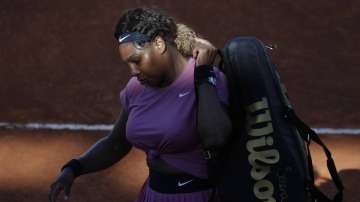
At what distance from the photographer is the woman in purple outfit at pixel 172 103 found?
315cm

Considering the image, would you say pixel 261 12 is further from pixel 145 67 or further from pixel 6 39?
pixel 145 67

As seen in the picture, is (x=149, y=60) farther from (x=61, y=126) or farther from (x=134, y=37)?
(x=61, y=126)

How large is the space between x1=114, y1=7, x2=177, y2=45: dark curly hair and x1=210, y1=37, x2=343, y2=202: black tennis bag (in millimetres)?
289

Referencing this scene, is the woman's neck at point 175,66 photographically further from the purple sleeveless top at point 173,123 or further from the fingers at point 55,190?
the fingers at point 55,190

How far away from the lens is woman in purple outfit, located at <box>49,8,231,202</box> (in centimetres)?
315

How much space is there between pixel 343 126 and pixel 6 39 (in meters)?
4.98

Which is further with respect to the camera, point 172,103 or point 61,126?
point 61,126

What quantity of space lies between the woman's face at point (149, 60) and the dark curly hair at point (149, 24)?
0.05 metres

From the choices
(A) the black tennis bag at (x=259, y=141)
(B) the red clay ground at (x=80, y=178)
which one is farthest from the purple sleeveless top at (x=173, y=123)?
(B) the red clay ground at (x=80, y=178)

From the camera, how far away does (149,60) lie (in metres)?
3.17

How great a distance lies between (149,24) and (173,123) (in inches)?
18.6

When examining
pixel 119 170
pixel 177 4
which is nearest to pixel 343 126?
pixel 119 170

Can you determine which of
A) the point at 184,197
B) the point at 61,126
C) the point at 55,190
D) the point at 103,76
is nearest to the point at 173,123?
the point at 184,197

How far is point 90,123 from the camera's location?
7.77 m
